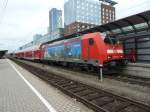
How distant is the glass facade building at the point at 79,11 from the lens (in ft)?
244

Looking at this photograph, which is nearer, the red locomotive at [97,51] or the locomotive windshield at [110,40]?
the red locomotive at [97,51]

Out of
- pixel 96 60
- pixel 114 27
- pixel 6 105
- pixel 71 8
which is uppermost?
pixel 71 8

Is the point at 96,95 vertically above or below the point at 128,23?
below

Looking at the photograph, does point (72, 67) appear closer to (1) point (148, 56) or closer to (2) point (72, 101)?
(1) point (148, 56)

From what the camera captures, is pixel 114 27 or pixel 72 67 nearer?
pixel 114 27

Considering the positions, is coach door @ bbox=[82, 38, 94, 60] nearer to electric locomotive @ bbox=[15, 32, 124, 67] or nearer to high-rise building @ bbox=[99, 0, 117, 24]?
electric locomotive @ bbox=[15, 32, 124, 67]

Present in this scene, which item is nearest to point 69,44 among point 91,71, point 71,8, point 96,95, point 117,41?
point 91,71

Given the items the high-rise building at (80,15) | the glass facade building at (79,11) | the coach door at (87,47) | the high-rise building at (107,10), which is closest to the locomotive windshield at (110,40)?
the coach door at (87,47)

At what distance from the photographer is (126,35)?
707 inches

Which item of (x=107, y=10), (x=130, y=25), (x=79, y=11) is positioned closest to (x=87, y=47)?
(x=130, y=25)

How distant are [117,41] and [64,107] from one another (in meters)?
10.6

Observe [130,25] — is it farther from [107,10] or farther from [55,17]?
[107,10]

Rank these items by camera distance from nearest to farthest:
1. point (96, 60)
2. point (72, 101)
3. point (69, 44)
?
point (72, 101)
point (96, 60)
point (69, 44)

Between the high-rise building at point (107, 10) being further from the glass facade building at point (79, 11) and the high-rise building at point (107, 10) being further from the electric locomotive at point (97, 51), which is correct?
the electric locomotive at point (97, 51)
